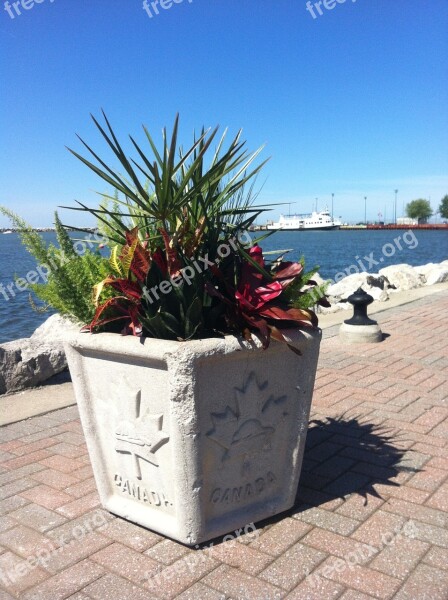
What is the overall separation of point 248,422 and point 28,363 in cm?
317

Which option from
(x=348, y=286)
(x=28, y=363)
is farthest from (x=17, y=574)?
(x=348, y=286)

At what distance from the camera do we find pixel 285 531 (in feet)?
8.98

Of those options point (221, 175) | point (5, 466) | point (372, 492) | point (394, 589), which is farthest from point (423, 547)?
point (5, 466)

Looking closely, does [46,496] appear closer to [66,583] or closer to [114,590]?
[66,583]

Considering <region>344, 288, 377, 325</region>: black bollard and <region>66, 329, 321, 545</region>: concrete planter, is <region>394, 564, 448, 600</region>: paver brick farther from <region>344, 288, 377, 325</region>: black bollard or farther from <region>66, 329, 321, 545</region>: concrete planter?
<region>344, 288, 377, 325</region>: black bollard

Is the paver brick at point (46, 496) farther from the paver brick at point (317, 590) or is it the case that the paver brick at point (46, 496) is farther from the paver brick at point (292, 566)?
the paver brick at point (317, 590)

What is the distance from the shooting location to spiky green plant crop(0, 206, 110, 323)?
2861mm

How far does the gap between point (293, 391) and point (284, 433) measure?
23 cm

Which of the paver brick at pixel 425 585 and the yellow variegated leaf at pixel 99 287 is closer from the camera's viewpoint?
the paver brick at pixel 425 585

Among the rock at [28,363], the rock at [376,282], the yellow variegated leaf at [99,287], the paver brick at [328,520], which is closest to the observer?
the yellow variegated leaf at [99,287]

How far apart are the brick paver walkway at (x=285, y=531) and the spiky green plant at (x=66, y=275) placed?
1.11 metres

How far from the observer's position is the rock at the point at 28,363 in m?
5.01

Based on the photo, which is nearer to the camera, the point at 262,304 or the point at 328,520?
the point at 262,304

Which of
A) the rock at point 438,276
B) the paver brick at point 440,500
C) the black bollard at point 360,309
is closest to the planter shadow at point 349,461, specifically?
the paver brick at point 440,500
